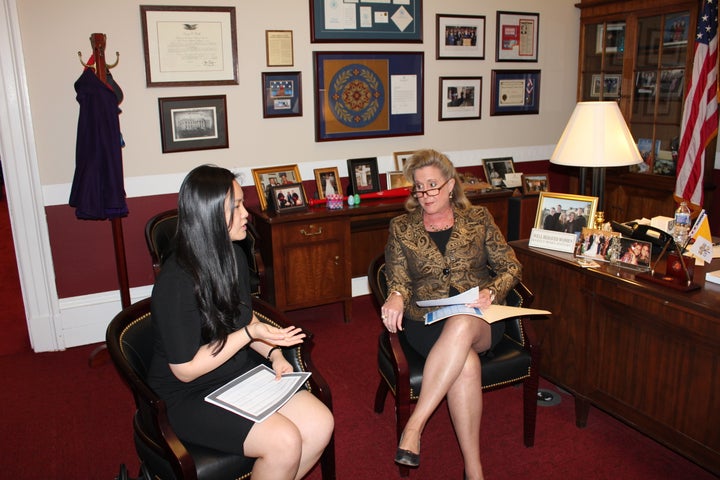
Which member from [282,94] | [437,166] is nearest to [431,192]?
[437,166]

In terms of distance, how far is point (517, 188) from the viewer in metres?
4.99

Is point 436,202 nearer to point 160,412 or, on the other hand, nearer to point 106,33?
point 160,412

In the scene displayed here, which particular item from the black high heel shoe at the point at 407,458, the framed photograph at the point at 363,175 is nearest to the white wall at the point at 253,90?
the framed photograph at the point at 363,175

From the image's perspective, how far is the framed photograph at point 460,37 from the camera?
15.1 ft

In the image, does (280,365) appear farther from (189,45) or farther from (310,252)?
(189,45)

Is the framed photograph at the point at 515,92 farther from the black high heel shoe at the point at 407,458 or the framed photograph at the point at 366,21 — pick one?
the black high heel shoe at the point at 407,458

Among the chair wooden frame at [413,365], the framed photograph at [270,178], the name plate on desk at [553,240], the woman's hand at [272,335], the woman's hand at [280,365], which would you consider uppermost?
the framed photograph at [270,178]

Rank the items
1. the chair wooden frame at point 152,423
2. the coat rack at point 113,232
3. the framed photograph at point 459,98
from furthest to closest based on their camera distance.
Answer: the framed photograph at point 459,98 → the coat rack at point 113,232 → the chair wooden frame at point 152,423

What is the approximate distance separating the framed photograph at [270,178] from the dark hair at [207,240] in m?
2.05

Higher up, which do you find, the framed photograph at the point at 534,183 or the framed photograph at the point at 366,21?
the framed photograph at the point at 366,21

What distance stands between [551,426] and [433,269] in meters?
0.96

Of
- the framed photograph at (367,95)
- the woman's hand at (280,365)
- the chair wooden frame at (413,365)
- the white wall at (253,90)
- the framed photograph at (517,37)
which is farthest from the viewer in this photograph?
the framed photograph at (517,37)

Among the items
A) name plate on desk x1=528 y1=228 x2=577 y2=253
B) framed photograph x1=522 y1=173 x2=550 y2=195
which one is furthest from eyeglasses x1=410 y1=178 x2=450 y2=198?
framed photograph x1=522 y1=173 x2=550 y2=195

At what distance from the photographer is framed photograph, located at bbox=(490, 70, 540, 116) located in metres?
4.96
